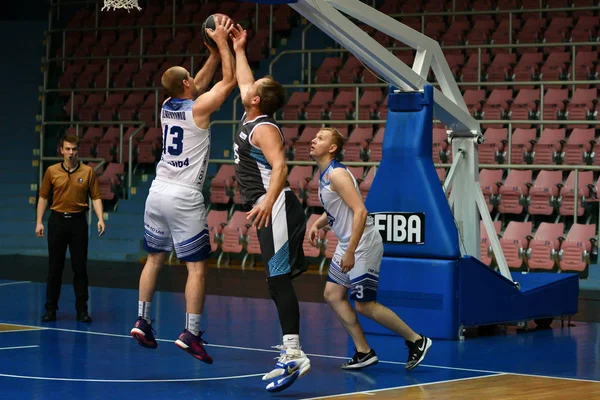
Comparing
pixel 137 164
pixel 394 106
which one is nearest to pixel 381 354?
pixel 394 106

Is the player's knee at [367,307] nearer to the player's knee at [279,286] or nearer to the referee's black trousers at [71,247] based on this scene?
the player's knee at [279,286]

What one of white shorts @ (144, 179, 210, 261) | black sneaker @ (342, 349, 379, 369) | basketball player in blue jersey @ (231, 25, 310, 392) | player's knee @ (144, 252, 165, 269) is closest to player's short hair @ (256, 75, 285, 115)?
basketball player in blue jersey @ (231, 25, 310, 392)

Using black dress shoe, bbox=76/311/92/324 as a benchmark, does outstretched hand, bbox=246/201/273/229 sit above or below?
above

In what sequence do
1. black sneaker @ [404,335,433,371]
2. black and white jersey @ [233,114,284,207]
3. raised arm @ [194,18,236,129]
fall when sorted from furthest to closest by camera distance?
black sneaker @ [404,335,433,371] → raised arm @ [194,18,236,129] → black and white jersey @ [233,114,284,207]

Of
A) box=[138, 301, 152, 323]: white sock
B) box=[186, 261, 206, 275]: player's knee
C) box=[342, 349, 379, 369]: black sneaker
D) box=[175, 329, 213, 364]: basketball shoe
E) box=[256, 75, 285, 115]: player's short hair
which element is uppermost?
box=[256, 75, 285, 115]: player's short hair

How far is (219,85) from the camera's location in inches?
305

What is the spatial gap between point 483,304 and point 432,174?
4.31 feet

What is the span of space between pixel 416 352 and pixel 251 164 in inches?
78.6

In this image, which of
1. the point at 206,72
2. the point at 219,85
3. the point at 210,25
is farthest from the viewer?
the point at 206,72

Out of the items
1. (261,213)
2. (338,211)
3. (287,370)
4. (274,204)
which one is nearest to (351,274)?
(338,211)

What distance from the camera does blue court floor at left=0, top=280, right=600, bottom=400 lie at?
759cm

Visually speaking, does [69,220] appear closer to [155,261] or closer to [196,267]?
[155,261]

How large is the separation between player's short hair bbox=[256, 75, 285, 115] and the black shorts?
1.85 feet

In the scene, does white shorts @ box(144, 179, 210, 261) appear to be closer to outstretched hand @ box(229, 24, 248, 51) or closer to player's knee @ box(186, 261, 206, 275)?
player's knee @ box(186, 261, 206, 275)
